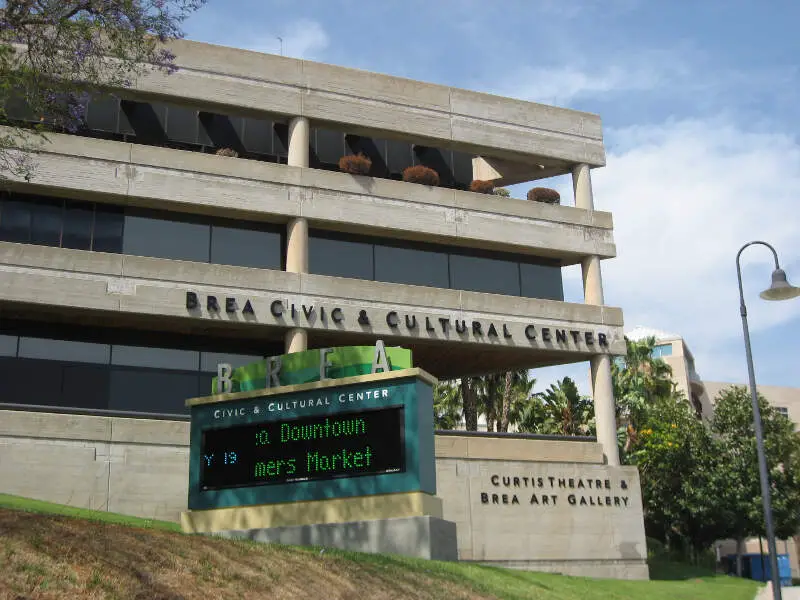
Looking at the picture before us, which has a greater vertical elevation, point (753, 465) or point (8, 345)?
point (8, 345)

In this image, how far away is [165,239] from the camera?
3747cm

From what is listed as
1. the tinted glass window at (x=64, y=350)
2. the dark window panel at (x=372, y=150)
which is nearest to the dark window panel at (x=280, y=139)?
the dark window panel at (x=372, y=150)

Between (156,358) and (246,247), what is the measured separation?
562 centimetres

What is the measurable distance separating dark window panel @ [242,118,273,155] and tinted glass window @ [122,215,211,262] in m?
5.17

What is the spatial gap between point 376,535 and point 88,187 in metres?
19.2

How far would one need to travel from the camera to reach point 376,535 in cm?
2317

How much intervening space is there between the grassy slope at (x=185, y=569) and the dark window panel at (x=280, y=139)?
23.8 meters

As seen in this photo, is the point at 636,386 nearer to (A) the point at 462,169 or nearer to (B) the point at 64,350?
(A) the point at 462,169

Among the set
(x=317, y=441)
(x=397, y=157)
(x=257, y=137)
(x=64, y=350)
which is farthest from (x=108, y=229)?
(x=317, y=441)

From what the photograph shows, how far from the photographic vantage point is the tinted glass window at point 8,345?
35094 millimetres

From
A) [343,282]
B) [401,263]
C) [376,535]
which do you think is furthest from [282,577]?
[401,263]

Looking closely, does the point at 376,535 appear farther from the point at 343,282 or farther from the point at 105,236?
the point at 105,236

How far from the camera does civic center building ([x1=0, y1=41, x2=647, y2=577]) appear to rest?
34188 millimetres

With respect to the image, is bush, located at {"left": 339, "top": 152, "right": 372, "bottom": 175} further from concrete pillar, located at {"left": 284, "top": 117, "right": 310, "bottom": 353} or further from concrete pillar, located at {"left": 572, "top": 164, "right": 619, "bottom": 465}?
concrete pillar, located at {"left": 572, "top": 164, "right": 619, "bottom": 465}
